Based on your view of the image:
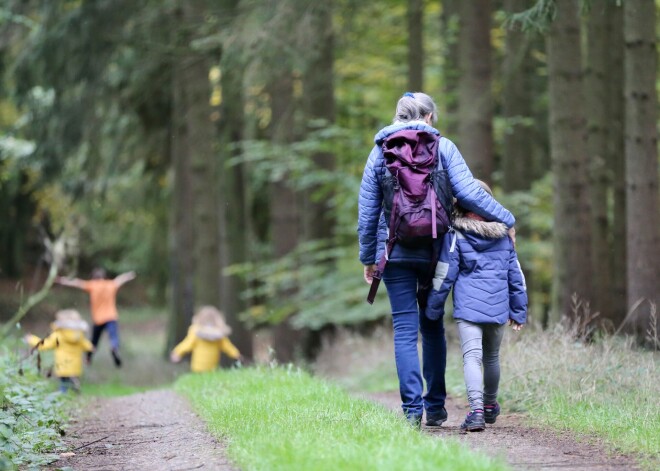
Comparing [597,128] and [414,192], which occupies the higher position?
[597,128]

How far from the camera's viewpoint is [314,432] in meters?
5.97

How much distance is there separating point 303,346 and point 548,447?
13.8 metres

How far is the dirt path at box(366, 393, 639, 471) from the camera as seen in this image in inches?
226

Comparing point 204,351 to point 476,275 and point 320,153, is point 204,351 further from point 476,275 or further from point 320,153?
point 476,275

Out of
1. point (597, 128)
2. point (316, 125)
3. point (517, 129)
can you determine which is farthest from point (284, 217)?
point (597, 128)

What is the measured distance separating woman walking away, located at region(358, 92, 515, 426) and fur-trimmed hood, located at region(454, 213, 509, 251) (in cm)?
6

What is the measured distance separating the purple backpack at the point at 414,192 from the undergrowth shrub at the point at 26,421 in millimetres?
2630

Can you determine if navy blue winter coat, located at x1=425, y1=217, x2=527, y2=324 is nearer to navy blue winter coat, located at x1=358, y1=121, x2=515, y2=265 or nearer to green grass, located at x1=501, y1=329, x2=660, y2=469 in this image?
navy blue winter coat, located at x1=358, y1=121, x2=515, y2=265

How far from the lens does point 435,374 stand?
7297 millimetres

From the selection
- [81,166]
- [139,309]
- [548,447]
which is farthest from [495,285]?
[139,309]

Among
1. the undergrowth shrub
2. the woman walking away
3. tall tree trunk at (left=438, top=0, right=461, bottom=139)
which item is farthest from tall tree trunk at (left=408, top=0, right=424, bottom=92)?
the woman walking away

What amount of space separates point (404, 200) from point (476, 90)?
A: 7.12 m

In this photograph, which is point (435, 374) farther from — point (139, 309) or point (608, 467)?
point (139, 309)

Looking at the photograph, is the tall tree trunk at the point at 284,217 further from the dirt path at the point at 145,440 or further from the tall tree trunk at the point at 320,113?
the dirt path at the point at 145,440
